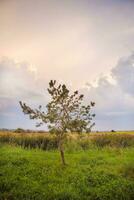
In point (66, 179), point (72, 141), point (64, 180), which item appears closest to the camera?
point (64, 180)

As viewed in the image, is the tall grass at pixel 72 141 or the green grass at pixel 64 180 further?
the tall grass at pixel 72 141

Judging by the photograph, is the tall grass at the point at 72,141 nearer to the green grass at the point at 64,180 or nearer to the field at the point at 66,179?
the field at the point at 66,179

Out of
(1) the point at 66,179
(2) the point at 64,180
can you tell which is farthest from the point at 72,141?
(2) the point at 64,180

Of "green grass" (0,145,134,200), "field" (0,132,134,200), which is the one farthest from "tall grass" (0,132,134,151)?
"green grass" (0,145,134,200)

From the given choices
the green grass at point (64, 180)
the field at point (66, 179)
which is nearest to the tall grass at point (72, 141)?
the field at point (66, 179)

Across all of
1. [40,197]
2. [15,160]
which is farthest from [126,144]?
[40,197]

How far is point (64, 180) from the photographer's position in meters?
11.7

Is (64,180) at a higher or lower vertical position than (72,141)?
lower

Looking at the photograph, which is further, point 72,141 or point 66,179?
point 72,141

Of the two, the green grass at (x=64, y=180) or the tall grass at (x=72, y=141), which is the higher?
the tall grass at (x=72, y=141)

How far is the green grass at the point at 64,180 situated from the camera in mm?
10086

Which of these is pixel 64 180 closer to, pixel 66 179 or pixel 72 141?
pixel 66 179

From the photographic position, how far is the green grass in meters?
10.1

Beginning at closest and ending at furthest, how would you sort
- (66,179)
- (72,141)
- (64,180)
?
(64,180) < (66,179) < (72,141)
